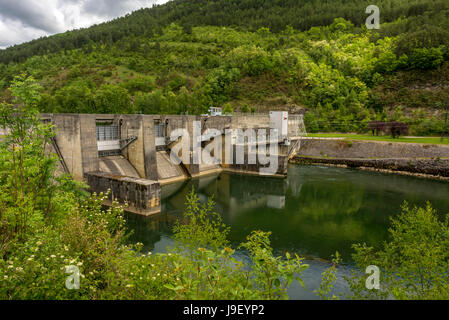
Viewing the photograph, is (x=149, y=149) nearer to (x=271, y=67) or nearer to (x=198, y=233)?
(x=198, y=233)

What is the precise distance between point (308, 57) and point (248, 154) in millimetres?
58655

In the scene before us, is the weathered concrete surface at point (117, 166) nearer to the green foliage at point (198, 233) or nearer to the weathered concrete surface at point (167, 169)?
the weathered concrete surface at point (167, 169)

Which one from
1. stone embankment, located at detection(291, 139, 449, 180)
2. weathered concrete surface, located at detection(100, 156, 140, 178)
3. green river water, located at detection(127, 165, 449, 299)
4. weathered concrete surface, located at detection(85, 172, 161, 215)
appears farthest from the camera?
stone embankment, located at detection(291, 139, 449, 180)

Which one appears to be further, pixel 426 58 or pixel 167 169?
pixel 426 58

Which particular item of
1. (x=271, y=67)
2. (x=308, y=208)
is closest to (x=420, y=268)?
(x=308, y=208)

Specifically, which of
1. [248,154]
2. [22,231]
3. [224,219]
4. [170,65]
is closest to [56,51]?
[170,65]

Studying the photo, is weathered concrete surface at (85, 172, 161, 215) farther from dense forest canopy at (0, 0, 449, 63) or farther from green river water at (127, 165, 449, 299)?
dense forest canopy at (0, 0, 449, 63)

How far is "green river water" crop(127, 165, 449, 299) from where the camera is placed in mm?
15758

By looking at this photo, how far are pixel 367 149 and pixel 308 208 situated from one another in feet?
67.9

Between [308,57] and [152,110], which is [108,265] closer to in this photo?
[152,110]

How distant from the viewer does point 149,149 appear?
25.7 meters

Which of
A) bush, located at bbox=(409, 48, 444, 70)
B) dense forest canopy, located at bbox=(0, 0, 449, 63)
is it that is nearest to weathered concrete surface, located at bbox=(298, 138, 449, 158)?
bush, located at bbox=(409, 48, 444, 70)

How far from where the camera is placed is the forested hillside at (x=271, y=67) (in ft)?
177

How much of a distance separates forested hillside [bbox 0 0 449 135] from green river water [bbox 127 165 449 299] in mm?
21490
